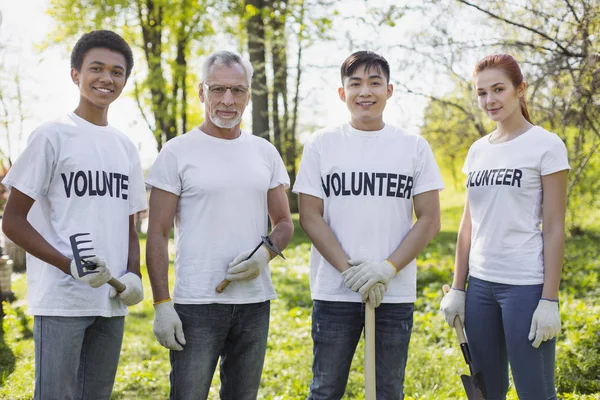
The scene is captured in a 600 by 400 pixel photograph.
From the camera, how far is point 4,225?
8.07ft

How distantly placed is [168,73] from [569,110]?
11.8 m

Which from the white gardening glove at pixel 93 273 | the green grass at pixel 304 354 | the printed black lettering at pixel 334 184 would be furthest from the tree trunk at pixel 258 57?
the white gardening glove at pixel 93 273

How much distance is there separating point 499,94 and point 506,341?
1.17 meters

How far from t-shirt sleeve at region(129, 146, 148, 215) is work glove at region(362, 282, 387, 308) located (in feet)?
3.72

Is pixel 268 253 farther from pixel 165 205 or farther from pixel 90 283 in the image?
pixel 90 283

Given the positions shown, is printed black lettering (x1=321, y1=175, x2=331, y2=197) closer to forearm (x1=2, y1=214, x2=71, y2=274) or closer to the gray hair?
the gray hair

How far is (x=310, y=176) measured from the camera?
112 inches

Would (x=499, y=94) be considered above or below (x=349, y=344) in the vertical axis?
above

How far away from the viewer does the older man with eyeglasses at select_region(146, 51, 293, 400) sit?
265cm

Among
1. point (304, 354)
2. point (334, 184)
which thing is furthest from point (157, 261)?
point (304, 354)

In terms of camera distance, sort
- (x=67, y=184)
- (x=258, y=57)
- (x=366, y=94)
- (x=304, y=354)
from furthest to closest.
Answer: (x=258, y=57)
(x=304, y=354)
(x=366, y=94)
(x=67, y=184)

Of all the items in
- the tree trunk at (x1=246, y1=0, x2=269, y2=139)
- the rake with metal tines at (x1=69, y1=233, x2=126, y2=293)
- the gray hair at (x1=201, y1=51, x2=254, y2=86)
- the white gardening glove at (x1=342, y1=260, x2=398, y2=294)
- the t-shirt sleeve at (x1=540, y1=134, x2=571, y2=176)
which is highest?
the tree trunk at (x1=246, y1=0, x2=269, y2=139)

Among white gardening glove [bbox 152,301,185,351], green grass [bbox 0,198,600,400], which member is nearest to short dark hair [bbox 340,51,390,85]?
white gardening glove [bbox 152,301,185,351]

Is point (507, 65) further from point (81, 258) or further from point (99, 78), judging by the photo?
point (81, 258)
